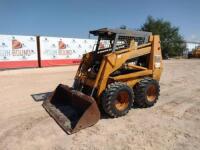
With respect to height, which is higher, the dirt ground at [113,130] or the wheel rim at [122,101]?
the wheel rim at [122,101]

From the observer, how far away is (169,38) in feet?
120

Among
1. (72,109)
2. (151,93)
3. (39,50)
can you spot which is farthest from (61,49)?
(72,109)

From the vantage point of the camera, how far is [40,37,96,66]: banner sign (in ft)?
66.1

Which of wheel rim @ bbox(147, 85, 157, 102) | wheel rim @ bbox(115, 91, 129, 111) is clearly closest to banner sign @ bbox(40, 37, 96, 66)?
wheel rim @ bbox(147, 85, 157, 102)

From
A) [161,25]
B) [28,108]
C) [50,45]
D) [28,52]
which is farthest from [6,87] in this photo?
[161,25]

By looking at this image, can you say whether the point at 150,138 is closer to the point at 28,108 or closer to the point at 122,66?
the point at 122,66

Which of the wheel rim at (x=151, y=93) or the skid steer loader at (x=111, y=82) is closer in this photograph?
the skid steer loader at (x=111, y=82)

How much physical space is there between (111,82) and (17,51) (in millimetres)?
14094

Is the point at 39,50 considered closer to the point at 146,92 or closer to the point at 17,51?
the point at 17,51

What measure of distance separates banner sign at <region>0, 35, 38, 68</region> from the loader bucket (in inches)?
483

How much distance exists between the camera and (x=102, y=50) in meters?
7.29

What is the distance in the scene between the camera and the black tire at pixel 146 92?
6703mm

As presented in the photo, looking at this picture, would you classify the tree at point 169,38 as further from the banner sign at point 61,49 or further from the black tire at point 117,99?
the black tire at point 117,99

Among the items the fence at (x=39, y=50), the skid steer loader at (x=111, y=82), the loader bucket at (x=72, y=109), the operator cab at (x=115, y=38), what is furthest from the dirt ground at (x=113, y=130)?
the fence at (x=39, y=50)
